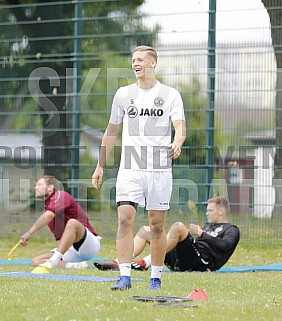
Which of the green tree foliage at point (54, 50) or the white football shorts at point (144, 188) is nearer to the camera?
the white football shorts at point (144, 188)

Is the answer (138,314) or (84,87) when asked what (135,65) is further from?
(84,87)

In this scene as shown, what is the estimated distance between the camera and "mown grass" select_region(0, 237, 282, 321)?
213 inches

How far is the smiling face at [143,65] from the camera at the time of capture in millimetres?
7090

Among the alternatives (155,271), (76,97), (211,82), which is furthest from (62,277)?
(76,97)

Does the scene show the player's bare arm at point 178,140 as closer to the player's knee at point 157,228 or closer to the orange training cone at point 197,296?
the player's knee at point 157,228

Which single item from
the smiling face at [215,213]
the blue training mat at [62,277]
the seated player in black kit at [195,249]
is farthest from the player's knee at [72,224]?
the blue training mat at [62,277]

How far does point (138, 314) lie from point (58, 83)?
9.53 metres

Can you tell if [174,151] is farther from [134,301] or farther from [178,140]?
[134,301]

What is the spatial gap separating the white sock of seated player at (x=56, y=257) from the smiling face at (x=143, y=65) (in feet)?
10.4

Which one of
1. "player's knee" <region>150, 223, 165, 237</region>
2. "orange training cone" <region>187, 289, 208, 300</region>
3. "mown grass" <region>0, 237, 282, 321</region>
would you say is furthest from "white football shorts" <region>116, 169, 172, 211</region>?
"orange training cone" <region>187, 289, 208, 300</region>

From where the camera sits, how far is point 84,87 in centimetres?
1436

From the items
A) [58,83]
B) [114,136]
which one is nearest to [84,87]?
[58,83]

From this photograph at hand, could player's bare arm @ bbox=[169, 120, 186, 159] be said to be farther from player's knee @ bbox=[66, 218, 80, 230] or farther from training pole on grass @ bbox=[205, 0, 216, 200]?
training pole on grass @ bbox=[205, 0, 216, 200]

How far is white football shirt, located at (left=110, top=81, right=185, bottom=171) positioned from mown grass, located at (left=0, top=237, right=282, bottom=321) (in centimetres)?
97
